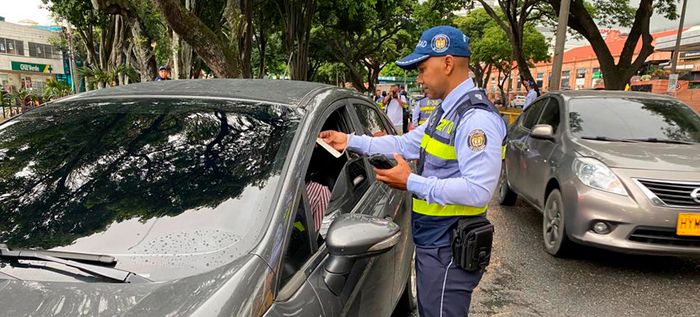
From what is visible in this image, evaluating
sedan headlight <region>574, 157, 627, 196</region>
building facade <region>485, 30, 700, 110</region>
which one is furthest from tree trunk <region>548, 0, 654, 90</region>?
building facade <region>485, 30, 700, 110</region>

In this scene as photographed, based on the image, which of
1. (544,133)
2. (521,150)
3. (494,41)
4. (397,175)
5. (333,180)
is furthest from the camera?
(494,41)

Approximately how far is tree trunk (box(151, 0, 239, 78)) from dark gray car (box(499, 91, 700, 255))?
4.57 metres

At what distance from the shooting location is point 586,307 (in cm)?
346

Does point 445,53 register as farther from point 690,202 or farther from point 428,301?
point 690,202

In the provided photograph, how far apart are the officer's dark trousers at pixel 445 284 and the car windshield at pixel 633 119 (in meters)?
3.13

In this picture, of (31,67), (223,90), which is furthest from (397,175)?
(31,67)

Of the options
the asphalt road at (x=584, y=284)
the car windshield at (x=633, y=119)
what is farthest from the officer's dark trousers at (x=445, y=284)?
the car windshield at (x=633, y=119)

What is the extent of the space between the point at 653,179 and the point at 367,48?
90.6 feet

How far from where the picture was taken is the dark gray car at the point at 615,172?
3.64 metres

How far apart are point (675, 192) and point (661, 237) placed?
0.34 m

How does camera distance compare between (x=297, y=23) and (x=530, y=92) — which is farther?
(x=297, y=23)

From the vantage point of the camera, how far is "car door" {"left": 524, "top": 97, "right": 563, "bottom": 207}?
4703mm

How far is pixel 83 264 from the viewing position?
1.42m

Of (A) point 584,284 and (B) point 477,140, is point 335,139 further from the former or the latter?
(A) point 584,284
